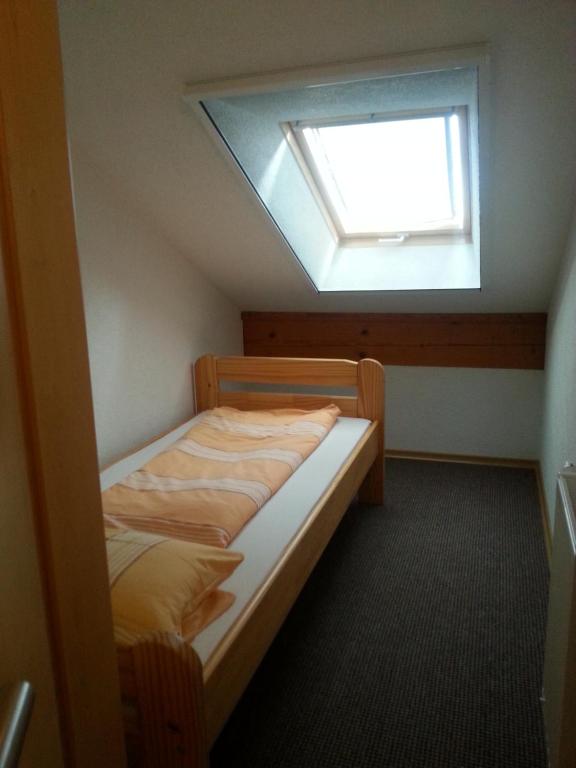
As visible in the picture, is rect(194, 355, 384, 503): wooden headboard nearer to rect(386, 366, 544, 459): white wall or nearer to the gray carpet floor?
the gray carpet floor

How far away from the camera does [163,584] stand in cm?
118

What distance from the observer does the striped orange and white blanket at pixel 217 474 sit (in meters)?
1.63

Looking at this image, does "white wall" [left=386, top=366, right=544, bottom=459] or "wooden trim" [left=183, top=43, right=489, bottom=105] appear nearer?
"wooden trim" [left=183, top=43, right=489, bottom=105]

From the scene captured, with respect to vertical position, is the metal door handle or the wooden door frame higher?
the wooden door frame

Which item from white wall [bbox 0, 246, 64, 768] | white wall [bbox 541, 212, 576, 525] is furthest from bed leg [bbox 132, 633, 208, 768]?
white wall [bbox 541, 212, 576, 525]

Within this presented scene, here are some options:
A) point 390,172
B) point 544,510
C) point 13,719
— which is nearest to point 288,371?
point 390,172

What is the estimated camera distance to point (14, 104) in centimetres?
59

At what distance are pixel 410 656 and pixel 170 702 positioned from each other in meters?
0.94

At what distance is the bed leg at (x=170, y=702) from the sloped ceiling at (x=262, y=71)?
1411 mm

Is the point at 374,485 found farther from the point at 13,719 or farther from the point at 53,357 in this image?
the point at 13,719

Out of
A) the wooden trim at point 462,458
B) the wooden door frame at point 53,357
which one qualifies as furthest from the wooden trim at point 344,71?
the wooden trim at point 462,458

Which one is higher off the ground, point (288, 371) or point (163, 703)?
point (288, 371)

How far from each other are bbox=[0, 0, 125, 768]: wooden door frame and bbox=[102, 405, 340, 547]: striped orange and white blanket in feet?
2.57

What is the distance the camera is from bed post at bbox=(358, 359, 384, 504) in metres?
2.64
